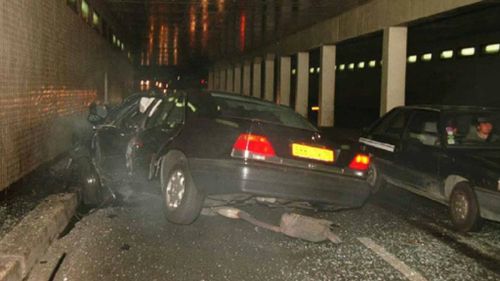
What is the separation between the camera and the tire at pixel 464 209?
256 inches

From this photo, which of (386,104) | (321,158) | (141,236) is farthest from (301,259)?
(386,104)

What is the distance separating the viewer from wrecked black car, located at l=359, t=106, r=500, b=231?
21.3ft

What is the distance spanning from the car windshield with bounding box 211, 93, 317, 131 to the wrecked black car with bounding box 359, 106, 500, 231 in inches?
55.0

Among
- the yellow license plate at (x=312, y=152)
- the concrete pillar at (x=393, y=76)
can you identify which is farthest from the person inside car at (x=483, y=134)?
the concrete pillar at (x=393, y=76)

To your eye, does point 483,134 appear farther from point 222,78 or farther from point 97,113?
point 222,78

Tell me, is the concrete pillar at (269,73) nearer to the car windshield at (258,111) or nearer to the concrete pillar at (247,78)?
the concrete pillar at (247,78)

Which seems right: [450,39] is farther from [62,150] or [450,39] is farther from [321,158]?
[321,158]

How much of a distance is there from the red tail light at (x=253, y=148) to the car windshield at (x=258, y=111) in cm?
65

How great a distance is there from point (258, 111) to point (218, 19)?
16.6m

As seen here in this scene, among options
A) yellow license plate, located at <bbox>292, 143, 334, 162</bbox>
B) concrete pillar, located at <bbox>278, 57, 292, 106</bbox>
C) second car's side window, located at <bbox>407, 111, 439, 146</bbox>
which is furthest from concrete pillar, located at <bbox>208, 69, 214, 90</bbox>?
yellow license plate, located at <bbox>292, 143, 334, 162</bbox>

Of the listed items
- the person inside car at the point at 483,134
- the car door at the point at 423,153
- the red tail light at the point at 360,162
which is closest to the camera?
the red tail light at the point at 360,162

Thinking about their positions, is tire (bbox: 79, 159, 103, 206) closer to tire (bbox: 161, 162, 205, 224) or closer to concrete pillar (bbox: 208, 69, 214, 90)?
tire (bbox: 161, 162, 205, 224)

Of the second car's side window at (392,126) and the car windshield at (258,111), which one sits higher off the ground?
the car windshield at (258,111)

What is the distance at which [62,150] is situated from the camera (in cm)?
1225
